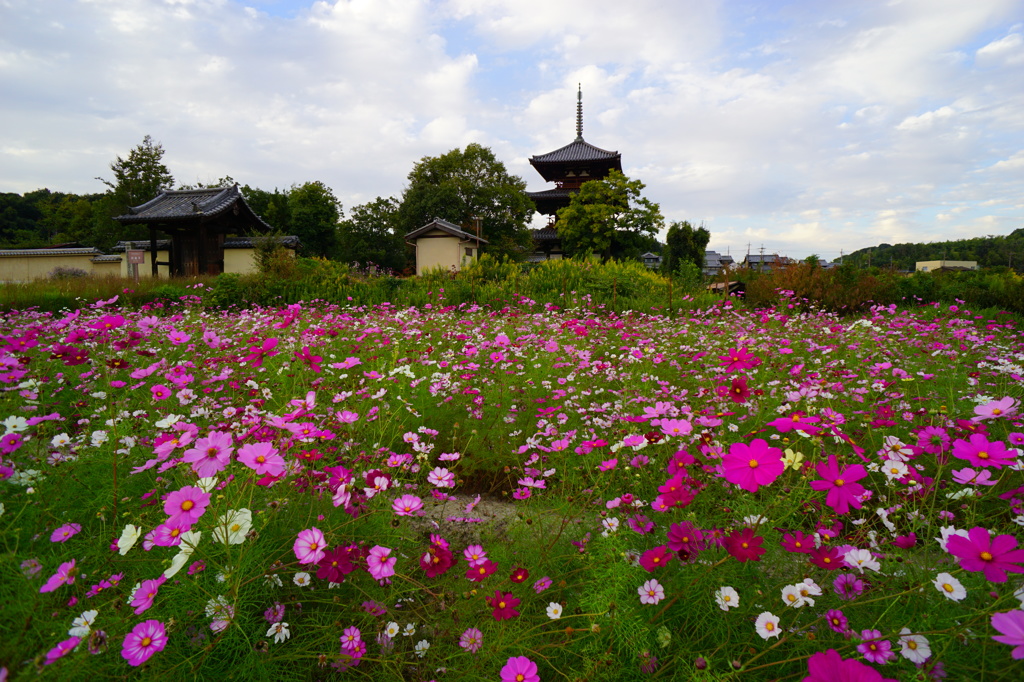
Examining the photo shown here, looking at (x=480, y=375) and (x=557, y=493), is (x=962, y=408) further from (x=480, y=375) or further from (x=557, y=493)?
(x=480, y=375)

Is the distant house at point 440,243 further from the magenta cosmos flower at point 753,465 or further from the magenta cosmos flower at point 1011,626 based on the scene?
the magenta cosmos flower at point 1011,626

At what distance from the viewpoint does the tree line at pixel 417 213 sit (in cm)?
2330

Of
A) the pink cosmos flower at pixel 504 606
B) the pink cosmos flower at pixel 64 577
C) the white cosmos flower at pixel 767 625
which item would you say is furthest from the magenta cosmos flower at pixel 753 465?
the pink cosmos flower at pixel 64 577

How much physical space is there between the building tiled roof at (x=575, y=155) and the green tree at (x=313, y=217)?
13.1m

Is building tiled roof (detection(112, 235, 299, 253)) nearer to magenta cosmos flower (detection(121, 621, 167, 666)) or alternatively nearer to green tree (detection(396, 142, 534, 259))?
green tree (detection(396, 142, 534, 259))

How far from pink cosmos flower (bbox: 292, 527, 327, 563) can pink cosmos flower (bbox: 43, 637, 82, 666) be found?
1.11 ft

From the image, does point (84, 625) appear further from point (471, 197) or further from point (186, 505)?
point (471, 197)

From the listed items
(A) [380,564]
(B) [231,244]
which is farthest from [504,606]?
(B) [231,244]

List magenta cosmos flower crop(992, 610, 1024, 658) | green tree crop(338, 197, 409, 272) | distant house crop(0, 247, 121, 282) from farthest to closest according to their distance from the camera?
green tree crop(338, 197, 409, 272) < distant house crop(0, 247, 121, 282) < magenta cosmos flower crop(992, 610, 1024, 658)

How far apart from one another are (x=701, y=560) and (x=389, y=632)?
0.74 m

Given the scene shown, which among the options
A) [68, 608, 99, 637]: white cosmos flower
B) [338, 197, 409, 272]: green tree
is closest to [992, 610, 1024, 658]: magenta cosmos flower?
[68, 608, 99, 637]: white cosmos flower

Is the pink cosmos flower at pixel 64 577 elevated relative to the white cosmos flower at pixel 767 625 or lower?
elevated

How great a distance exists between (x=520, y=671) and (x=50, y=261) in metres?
37.2

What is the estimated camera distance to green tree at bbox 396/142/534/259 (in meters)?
30.1
